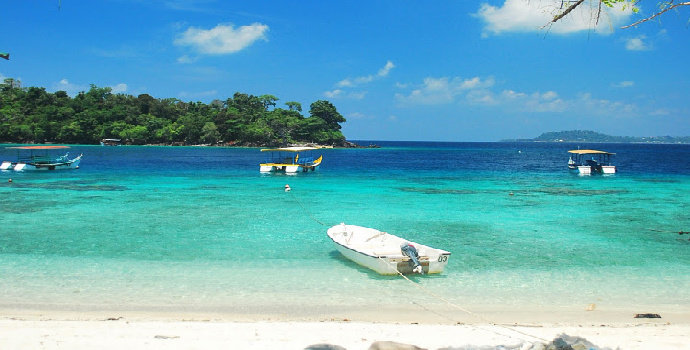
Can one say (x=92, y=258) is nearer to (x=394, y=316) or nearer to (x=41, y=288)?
(x=41, y=288)

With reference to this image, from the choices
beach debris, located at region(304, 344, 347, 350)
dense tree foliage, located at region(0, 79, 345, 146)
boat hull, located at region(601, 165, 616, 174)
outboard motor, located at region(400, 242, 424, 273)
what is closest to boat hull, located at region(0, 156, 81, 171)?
outboard motor, located at region(400, 242, 424, 273)

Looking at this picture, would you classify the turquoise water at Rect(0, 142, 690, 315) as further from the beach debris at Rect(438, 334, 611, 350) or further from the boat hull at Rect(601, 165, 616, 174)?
the boat hull at Rect(601, 165, 616, 174)

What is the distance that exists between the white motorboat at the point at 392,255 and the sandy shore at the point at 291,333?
2.45m

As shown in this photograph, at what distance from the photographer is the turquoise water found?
9734 millimetres

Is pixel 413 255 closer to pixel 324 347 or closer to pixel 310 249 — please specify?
pixel 310 249

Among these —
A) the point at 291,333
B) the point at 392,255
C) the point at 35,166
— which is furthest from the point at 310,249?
the point at 35,166

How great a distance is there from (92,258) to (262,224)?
21.7ft

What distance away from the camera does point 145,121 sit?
406ft

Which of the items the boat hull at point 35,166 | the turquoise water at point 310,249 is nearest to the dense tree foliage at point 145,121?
the boat hull at point 35,166

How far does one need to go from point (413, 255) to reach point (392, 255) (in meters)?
0.51

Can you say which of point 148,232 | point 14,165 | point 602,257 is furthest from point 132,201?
point 14,165

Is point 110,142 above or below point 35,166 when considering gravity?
above

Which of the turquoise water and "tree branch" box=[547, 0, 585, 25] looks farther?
the turquoise water

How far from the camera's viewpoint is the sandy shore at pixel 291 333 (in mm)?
6703
